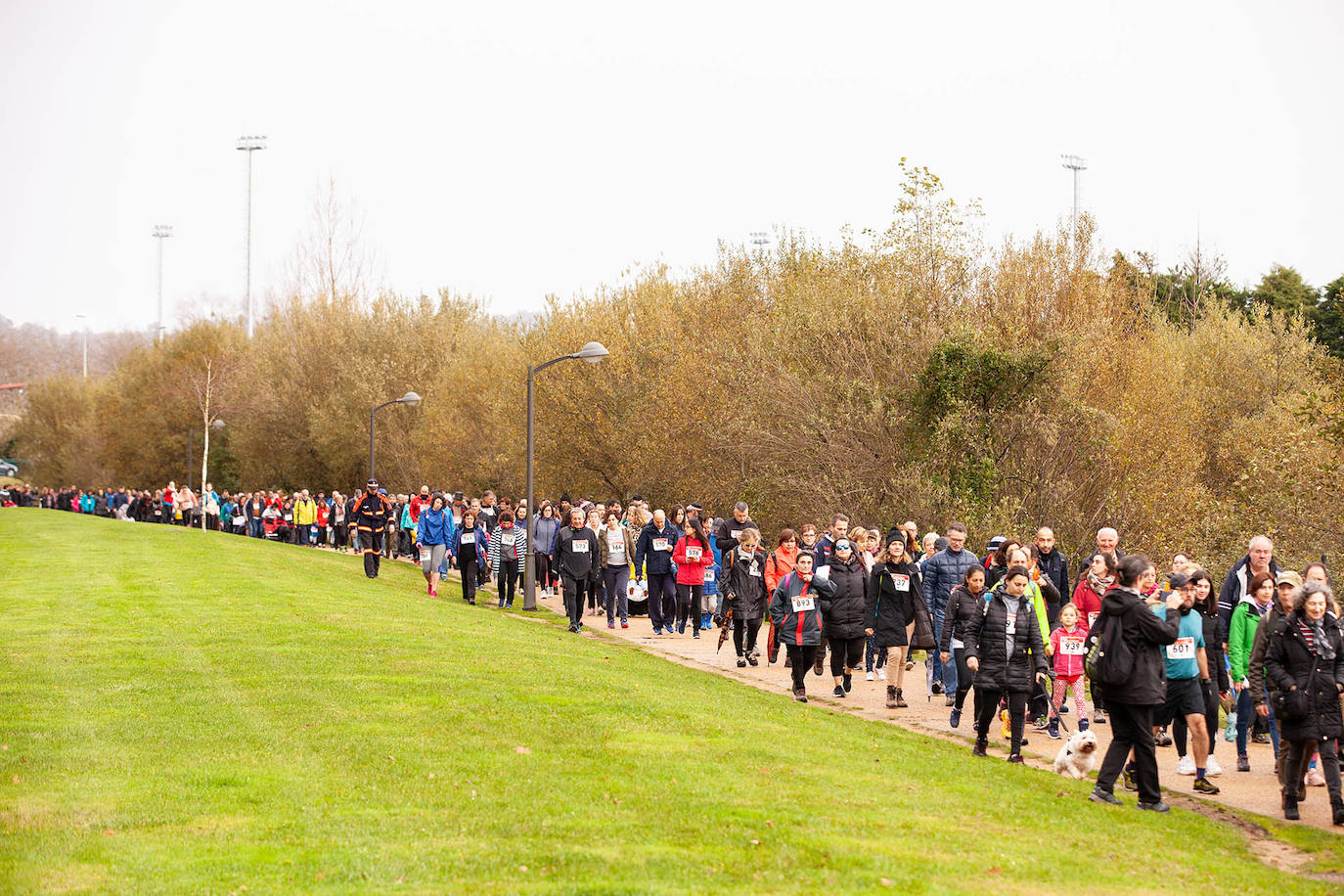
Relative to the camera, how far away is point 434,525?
2541 centimetres

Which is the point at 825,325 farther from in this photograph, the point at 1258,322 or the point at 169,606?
the point at 1258,322

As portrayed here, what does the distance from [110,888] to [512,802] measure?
2.78m

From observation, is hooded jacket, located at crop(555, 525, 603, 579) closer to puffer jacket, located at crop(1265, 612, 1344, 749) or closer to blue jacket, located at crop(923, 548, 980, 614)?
blue jacket, located at crop(923, 548, 980, 614)

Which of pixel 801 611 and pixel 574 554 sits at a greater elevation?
pixel 574 554

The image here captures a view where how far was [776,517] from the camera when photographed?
28.4 metres

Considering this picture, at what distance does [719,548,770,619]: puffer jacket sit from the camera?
17.9 m

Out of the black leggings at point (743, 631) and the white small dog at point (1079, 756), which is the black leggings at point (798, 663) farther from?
the white small dog at point (1079, 756)

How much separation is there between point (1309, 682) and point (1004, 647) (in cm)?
254

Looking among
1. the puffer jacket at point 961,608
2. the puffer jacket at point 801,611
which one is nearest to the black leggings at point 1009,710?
the puffer jacket at point 961,608

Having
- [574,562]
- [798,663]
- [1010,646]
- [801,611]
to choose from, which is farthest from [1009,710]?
[574,562]

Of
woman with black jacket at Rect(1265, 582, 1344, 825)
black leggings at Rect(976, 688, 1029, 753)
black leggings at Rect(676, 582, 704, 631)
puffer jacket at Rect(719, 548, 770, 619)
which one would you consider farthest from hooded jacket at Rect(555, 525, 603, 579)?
woman with black jacket at Rect(1265, 582, 1344, 825)

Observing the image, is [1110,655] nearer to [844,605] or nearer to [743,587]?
[844,605]

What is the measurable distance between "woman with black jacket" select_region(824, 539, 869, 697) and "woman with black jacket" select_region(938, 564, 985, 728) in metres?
1.48

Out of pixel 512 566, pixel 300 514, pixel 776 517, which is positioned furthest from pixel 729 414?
pixel 300 514
